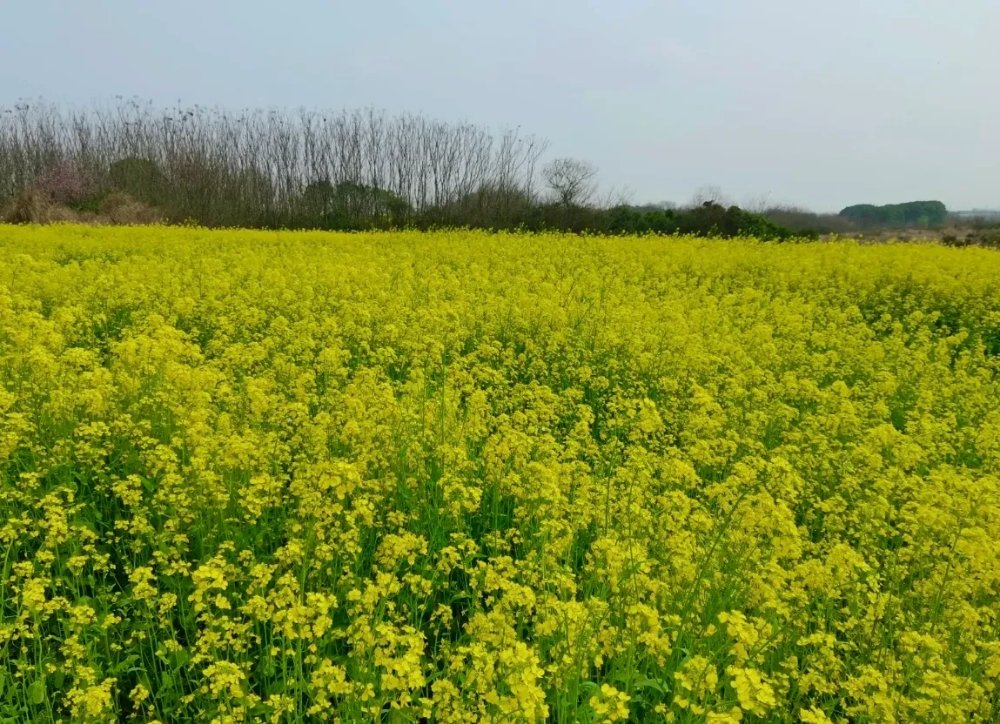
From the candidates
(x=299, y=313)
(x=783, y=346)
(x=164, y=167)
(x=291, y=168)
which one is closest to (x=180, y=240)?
(x=299, y=313)

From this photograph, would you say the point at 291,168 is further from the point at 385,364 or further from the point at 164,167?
the point at 385,364

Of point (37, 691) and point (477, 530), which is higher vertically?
point (37, 691)

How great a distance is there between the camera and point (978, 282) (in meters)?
11.7

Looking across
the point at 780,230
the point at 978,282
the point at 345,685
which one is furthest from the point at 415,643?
the point at 780,230

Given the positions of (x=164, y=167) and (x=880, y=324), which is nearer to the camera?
(x=880, y=324)

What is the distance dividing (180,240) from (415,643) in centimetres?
1400

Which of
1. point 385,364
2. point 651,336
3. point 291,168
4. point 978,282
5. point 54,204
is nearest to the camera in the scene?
point 385,364

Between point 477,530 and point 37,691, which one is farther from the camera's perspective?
point 477,530

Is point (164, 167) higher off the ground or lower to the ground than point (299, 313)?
higher

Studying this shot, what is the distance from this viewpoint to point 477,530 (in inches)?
150

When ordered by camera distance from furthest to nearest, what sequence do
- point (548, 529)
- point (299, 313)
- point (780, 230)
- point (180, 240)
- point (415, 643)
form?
point (780, 230), point (180, 240), point (299, 313), point (548, 529), point (415, 643)

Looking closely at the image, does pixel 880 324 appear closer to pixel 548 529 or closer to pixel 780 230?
pixel 548 529

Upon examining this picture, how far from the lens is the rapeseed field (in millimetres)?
2336

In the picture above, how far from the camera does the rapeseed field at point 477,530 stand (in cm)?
234
